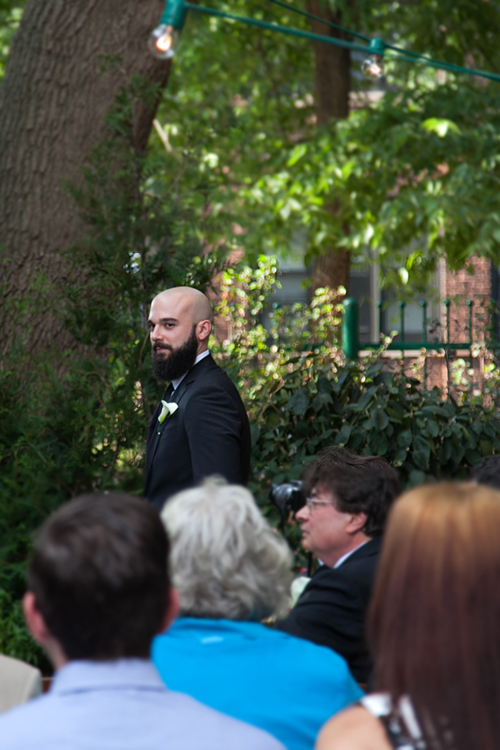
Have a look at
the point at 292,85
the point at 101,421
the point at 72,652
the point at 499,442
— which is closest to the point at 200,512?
the point at 72,652

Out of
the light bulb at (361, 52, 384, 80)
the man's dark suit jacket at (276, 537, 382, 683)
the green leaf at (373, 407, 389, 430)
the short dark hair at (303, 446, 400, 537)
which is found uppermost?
the light bulb at (361, 52, 384, 80)

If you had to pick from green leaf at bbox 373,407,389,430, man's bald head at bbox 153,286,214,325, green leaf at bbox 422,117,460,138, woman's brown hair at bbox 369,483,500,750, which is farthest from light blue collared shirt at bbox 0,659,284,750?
green leaf at bbox 422,117,460,138

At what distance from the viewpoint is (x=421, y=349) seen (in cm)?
654

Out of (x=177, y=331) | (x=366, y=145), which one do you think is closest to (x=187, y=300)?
(x=177, y=331)

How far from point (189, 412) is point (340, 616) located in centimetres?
120

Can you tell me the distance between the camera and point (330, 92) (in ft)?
32.0

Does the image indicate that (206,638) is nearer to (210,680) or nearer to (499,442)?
(210,680)

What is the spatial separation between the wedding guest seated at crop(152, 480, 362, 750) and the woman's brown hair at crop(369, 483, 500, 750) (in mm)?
456

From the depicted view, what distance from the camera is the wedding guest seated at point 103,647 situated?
1.27 meters

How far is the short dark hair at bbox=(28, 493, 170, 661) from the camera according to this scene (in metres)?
1.31

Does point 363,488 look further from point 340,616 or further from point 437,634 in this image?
point 437,634

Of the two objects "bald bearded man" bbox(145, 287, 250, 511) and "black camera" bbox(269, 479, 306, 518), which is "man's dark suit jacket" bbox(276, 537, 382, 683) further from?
"bald bearded man" bbox(145, 287, 250, 511)

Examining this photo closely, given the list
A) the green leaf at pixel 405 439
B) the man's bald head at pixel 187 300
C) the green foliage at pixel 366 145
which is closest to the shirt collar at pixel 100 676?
the man's bald head at pixel 187 300

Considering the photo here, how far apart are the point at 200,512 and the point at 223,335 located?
8989mm
